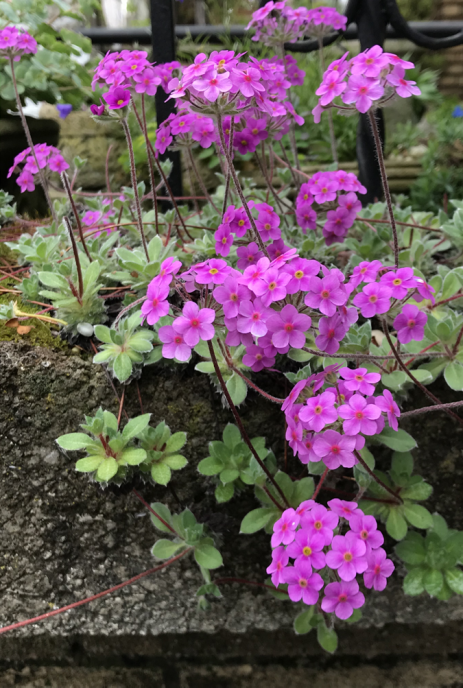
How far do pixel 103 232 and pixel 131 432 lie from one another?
861 mm

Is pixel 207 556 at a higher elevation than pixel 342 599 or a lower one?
lower

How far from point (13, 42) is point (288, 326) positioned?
1.29 metres

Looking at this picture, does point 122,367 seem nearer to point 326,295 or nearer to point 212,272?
point 212,272

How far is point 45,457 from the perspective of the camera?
120cm

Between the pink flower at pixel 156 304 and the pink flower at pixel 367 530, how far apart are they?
1.77 feet

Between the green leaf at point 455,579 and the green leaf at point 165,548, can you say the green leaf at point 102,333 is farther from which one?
the green leaf at point 455,579

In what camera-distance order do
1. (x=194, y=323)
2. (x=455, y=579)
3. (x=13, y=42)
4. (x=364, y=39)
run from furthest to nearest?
(x=364, y=39) → (x=13, y=42) → (x=455, y=579) → (x=194, y=323)

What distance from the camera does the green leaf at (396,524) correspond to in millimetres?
1162

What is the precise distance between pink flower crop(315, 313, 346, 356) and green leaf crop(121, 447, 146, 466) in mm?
441

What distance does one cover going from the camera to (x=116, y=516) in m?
1.24

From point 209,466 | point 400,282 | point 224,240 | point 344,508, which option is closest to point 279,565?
point 344,508

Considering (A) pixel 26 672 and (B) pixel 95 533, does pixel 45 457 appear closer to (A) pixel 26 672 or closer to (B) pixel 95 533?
(B) pixel 95 533

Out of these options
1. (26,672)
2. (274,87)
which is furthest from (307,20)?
(26,672)

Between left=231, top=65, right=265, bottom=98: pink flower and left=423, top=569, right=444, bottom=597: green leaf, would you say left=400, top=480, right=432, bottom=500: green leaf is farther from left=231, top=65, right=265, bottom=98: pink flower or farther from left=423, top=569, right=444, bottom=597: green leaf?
left=231, top=65, right=265, bottom=98: pink flower
